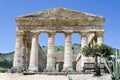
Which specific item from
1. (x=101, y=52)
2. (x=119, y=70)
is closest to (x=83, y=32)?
(x=101, y=52)

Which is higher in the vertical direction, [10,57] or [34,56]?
[10,57]

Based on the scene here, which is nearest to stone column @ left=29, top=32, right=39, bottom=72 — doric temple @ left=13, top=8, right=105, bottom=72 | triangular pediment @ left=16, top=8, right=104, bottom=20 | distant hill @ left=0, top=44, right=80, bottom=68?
doric temple @ left=13, top=8, right=105, bottom=72

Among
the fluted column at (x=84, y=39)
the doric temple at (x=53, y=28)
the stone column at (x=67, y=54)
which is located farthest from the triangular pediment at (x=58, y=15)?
the stone column at (x=67, y=54)

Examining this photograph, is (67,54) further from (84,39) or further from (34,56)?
(34,56)

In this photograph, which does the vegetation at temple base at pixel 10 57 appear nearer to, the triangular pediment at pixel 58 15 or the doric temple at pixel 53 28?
the doric temple at pixel 53 28

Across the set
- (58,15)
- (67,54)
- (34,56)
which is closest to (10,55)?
(34,56)

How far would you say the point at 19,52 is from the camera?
159 ft

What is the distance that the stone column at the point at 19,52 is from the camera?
156 ft

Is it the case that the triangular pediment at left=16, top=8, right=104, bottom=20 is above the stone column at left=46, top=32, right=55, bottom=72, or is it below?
above

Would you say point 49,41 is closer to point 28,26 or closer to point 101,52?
point 28,26

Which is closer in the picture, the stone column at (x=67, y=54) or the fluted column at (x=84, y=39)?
the stone column at (x=67, y=54)

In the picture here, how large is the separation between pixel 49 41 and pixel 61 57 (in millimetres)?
31171

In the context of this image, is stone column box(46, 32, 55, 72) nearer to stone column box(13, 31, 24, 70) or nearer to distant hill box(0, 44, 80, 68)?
stone column box(13, 31, 24, 70)

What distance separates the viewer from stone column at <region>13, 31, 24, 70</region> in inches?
1875
